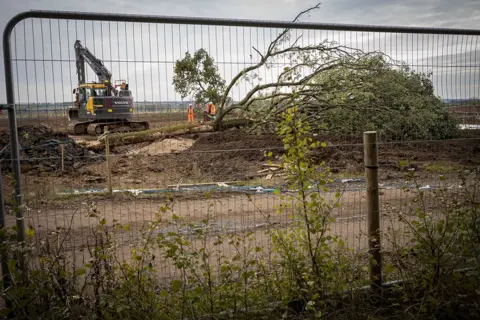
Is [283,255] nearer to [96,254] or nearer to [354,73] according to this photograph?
[96,254]

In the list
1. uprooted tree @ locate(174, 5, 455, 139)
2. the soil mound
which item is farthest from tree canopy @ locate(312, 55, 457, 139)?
the soil mound

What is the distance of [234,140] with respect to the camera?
12.5m

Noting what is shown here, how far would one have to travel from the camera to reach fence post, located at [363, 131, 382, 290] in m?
4.14

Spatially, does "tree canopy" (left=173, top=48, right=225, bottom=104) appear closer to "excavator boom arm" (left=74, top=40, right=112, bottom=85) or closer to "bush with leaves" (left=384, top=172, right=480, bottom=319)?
"excavator boom arm" (left=74, top=40, right=112, bottom=85)

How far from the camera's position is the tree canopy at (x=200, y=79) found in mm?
6023

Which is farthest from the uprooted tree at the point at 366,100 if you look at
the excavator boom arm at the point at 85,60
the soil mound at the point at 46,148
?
the soil mound at the point at 46,148

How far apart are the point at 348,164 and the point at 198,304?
9042mm

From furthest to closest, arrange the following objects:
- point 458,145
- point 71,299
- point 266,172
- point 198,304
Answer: point 458,145, point 266,172, point 198,304, point 71,299

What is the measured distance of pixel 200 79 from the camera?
7926 millimetres

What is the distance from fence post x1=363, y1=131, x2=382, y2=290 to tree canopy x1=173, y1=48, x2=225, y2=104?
8.29 ft

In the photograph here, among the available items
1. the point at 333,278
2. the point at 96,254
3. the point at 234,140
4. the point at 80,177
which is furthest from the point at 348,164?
the point at 96,254

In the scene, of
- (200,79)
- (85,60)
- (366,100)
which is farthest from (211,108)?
(85,60)

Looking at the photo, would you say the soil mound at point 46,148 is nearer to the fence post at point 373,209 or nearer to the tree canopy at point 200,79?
the tree canopy at point 200,79

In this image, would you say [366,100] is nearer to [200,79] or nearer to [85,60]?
[200,79]
